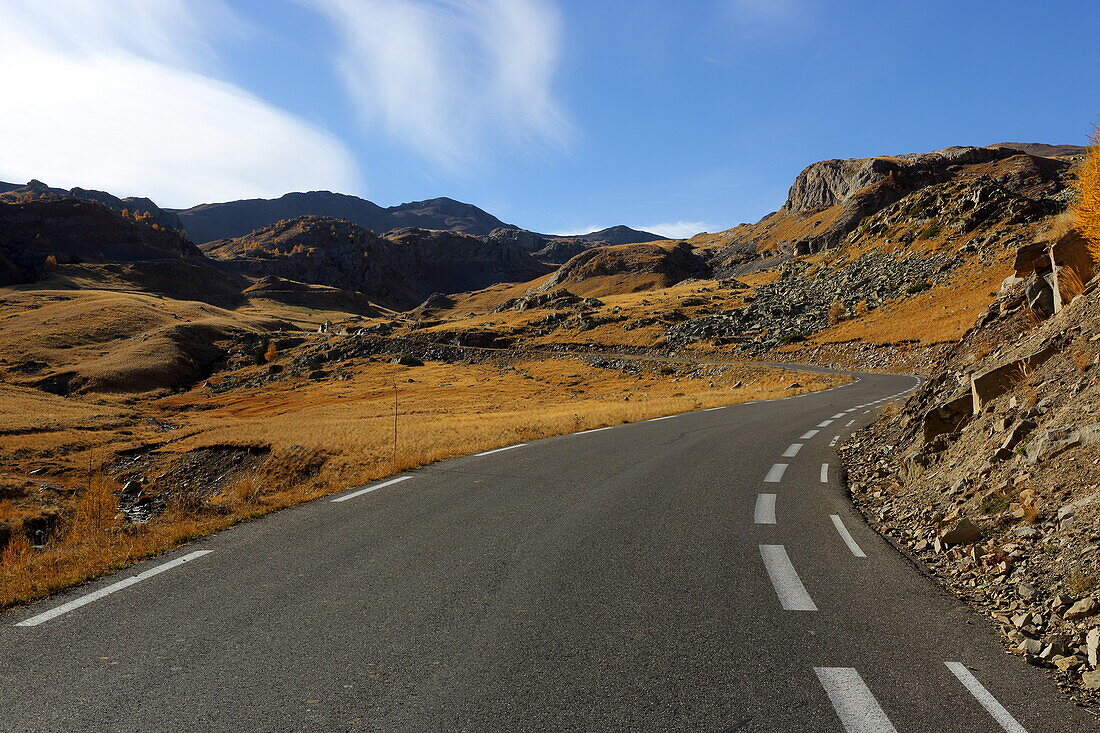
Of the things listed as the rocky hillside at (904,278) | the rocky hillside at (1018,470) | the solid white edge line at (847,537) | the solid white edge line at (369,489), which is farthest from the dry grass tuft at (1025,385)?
the rocky hillside at (904,278)

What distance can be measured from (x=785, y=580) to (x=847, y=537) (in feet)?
6.41

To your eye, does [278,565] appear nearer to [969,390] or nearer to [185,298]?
[969,390]

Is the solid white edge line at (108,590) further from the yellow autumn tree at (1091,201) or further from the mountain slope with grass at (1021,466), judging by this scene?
the yellow autumn tree at (1091,201)

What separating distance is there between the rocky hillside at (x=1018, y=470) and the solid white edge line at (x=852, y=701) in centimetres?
135

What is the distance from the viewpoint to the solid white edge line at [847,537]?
634 centimetres

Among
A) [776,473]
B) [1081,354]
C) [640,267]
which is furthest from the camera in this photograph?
[640,267]

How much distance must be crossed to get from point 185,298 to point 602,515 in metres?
196

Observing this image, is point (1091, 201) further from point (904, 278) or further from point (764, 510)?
point (904, 278)

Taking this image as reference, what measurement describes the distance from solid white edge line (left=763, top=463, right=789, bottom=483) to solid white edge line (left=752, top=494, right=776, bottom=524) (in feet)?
3.90

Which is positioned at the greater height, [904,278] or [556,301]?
[904,278]

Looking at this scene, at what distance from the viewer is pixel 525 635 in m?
4.27

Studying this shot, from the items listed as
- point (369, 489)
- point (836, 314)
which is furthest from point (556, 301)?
point (369, 489)

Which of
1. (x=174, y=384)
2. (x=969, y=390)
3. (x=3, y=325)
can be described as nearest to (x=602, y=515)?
(x=969, y=390)

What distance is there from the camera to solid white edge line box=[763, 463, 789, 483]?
32.5 ft
